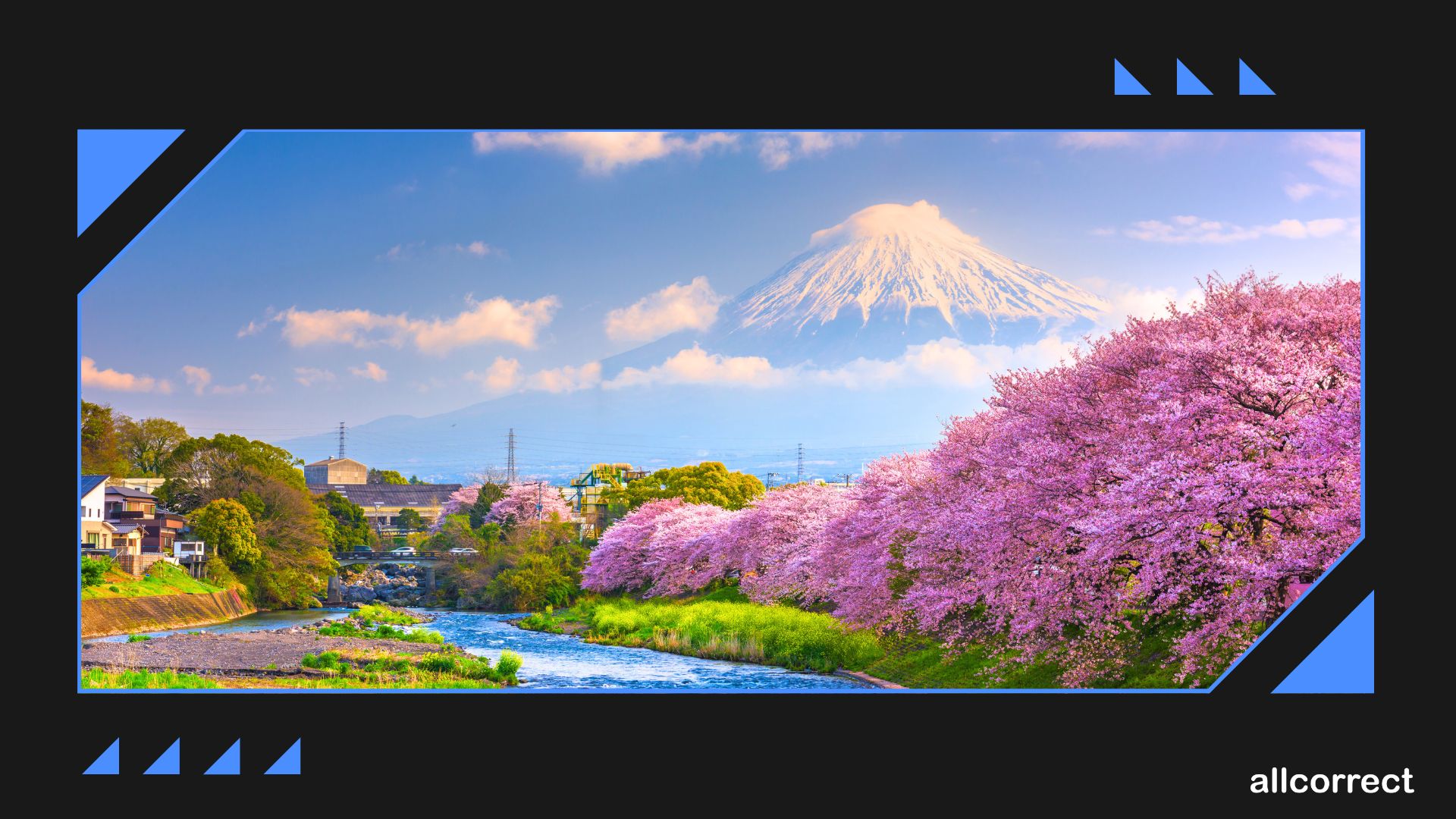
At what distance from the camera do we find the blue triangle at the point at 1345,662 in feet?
17.3

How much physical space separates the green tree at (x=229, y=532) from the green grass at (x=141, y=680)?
13.2 metres

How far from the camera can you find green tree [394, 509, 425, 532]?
39688 mm

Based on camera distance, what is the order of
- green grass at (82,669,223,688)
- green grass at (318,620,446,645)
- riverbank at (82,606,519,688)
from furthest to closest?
green grass at (318,620,446,645), riverbank at (82,606,519,688), green grass at (82,669,223,688)

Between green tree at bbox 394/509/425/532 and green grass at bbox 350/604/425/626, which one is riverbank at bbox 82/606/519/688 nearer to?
green grass at bbox 350/604/425/626

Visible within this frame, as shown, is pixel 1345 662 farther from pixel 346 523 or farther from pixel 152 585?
pixel 346 523

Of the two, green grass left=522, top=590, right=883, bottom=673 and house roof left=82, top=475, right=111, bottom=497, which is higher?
house roof left=82, top=475, right=111, bottom=497

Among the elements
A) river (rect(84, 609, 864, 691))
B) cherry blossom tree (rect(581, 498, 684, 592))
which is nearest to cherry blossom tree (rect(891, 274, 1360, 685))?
river (rect(84, 609, 864, 691))

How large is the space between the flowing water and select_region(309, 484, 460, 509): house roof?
21658 mm

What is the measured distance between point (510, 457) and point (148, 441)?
1399 cm

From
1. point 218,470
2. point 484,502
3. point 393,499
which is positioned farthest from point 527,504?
point 393,499

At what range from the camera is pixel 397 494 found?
43.1 m
